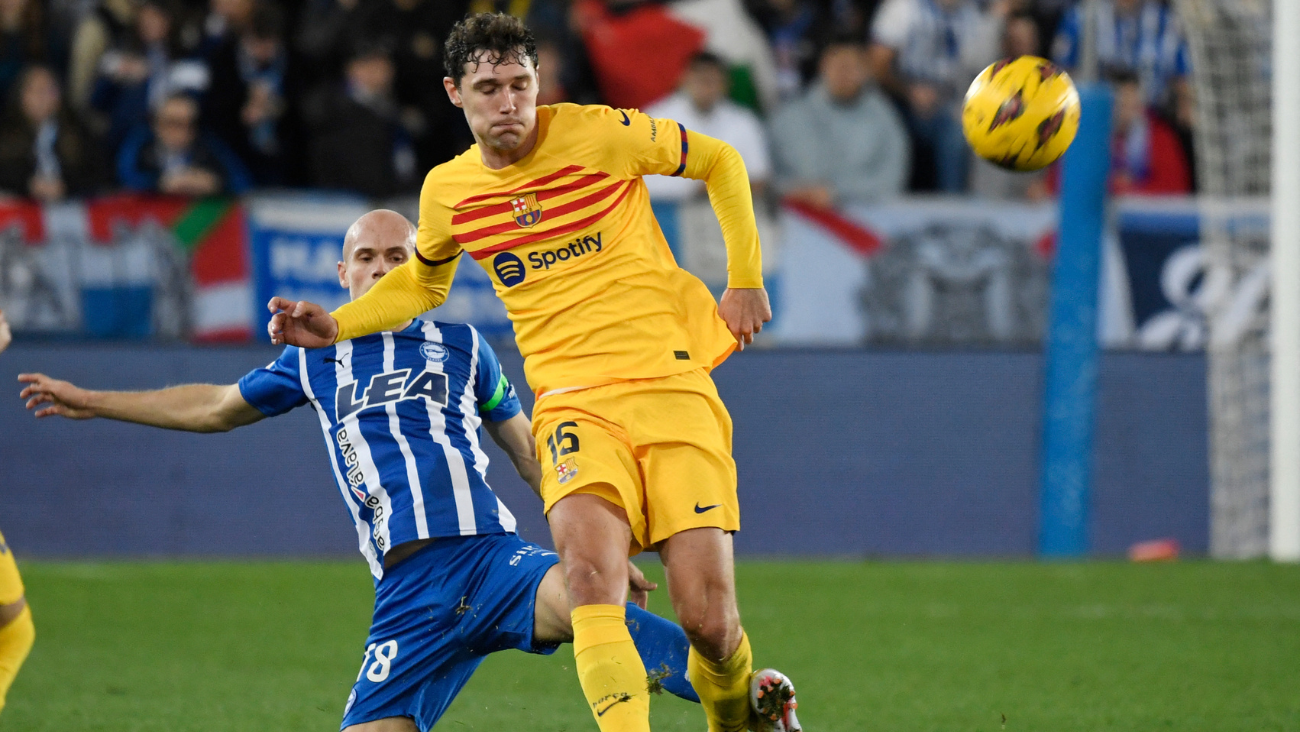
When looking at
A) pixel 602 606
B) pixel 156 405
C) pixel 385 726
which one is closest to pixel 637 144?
pixel 602 606

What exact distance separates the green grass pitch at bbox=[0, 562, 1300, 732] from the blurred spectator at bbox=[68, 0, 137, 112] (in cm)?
352

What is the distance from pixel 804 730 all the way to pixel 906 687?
40.6 inches

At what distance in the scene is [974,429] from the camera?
35.9 feet

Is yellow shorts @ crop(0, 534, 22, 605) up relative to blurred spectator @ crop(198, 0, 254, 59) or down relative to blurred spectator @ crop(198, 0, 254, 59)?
down

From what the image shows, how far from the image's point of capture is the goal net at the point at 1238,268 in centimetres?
1068

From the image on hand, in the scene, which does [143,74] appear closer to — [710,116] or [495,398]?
[710,116]

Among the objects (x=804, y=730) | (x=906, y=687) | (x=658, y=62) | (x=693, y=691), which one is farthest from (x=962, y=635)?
(x=658, y=62)

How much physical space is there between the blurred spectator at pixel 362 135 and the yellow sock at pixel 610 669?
277 inches

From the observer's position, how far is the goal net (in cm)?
1068

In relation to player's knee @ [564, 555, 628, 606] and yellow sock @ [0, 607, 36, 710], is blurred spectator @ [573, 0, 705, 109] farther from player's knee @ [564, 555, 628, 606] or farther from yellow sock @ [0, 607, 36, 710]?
player's knee @ [564, 555, 628, 606]

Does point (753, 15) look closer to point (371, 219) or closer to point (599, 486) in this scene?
point (371, 219)

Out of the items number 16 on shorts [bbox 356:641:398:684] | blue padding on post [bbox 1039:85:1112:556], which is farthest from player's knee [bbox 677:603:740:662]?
blue padding on post [bbox 1039:85:1112:556]

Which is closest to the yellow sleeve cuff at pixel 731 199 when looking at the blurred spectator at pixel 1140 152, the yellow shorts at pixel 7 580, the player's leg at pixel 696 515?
the player's leg at pixel 696 515

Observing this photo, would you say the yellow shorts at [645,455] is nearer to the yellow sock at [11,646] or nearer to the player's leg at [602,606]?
the player's leg at [602,606]
